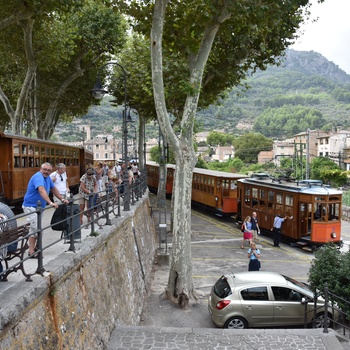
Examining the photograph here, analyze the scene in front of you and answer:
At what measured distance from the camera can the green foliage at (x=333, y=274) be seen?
8.13 metres

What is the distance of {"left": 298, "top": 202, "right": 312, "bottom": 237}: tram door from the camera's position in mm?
16284

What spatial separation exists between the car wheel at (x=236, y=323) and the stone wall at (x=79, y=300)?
217cm

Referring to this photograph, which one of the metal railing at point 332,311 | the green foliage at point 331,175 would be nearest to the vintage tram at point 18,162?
the metal railing at point 332,311

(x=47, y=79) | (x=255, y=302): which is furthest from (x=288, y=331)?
(x=47, y=79)

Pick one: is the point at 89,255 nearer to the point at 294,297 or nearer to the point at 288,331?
the point at 288,331

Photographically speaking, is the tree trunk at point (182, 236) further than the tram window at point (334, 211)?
No

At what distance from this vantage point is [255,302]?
8836 mm

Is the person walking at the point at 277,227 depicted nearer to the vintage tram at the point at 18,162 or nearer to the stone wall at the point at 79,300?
the stone wall at the point at 79,300

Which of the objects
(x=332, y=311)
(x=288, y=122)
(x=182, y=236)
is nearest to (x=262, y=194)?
(x=182, y=236)

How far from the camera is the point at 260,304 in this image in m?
8.84

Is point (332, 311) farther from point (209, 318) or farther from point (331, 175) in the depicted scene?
point (331, 175)

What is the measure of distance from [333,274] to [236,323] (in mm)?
2428

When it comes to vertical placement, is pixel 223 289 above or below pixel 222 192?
below

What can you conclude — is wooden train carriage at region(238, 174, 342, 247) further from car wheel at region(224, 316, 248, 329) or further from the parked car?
car wheel at region(224, 316, 248, 329)
